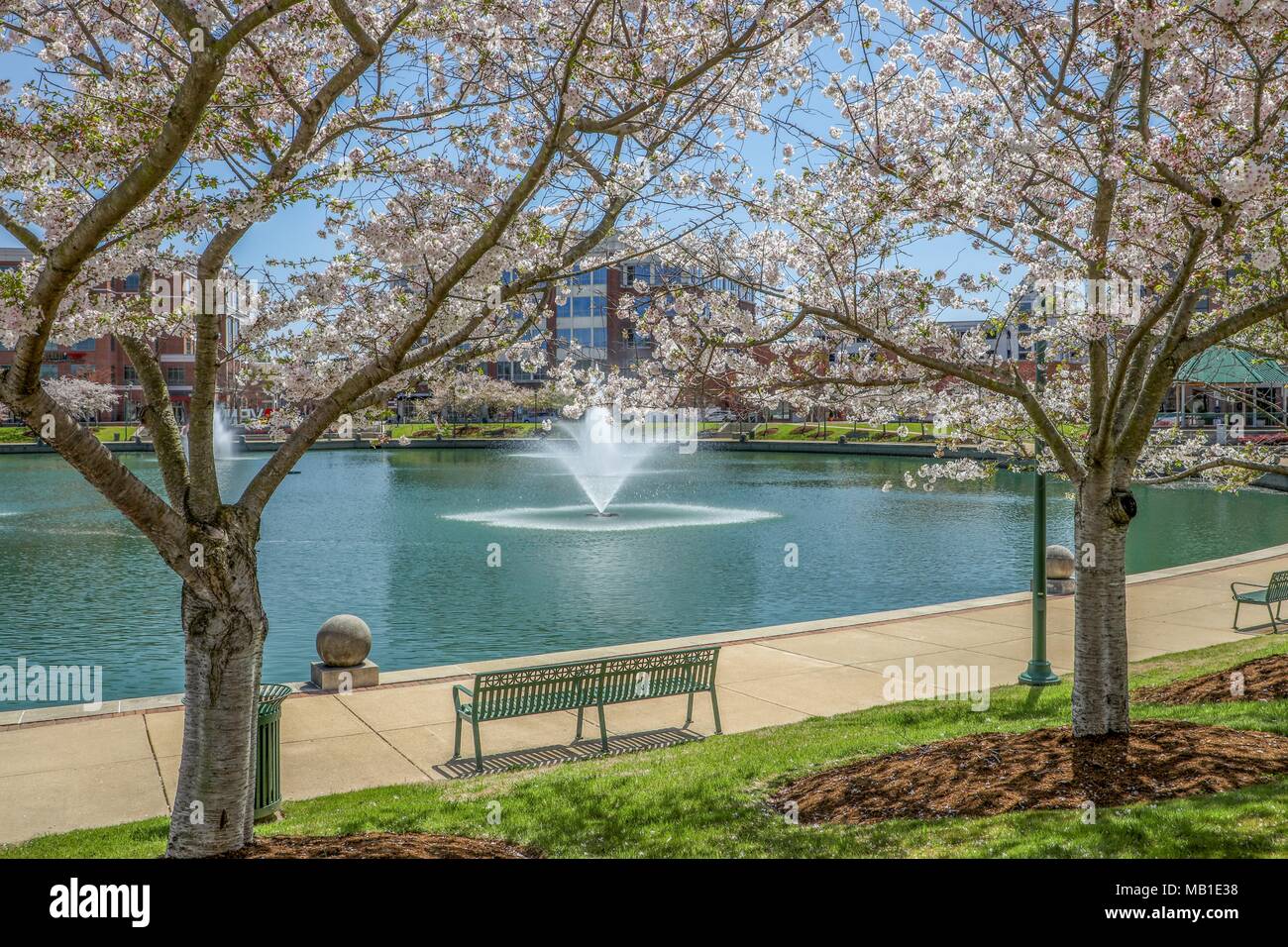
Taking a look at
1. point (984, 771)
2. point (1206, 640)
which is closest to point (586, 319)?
point (1206, 640)

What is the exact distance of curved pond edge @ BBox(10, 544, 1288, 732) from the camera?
10.2 meters

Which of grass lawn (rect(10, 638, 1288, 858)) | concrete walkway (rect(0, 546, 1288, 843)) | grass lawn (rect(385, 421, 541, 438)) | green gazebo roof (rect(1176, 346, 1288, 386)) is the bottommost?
concrete walkway (rect(0, 546, 1288, 843))

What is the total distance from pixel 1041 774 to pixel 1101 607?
4.21ft

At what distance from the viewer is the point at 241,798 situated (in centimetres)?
552

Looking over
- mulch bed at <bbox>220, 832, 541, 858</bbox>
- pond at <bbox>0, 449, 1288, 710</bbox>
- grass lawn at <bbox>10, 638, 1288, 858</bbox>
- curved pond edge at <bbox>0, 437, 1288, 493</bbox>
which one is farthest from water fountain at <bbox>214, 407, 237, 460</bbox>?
mulch bed at <bbox>220, 832, 541, 858</bbox>

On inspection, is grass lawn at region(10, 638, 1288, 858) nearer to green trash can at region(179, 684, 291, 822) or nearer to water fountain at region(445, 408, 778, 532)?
green trash can at region(179, 684, 291, 822)

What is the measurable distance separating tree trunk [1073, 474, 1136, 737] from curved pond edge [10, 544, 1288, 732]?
21.4 feet

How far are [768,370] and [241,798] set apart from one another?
5.01 metres

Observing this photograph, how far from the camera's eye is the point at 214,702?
17.8ft

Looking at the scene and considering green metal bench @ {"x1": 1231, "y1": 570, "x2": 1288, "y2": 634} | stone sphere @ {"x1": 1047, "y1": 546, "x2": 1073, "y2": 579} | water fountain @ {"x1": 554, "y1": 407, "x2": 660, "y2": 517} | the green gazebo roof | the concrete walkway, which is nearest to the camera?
the concrete walkway

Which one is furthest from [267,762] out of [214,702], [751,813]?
[751,813]

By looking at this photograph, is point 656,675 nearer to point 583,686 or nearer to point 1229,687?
point 583,686

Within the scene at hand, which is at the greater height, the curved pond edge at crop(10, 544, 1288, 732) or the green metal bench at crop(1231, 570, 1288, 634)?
the green metal bench at crop(1231, 570, 1288, 634)
